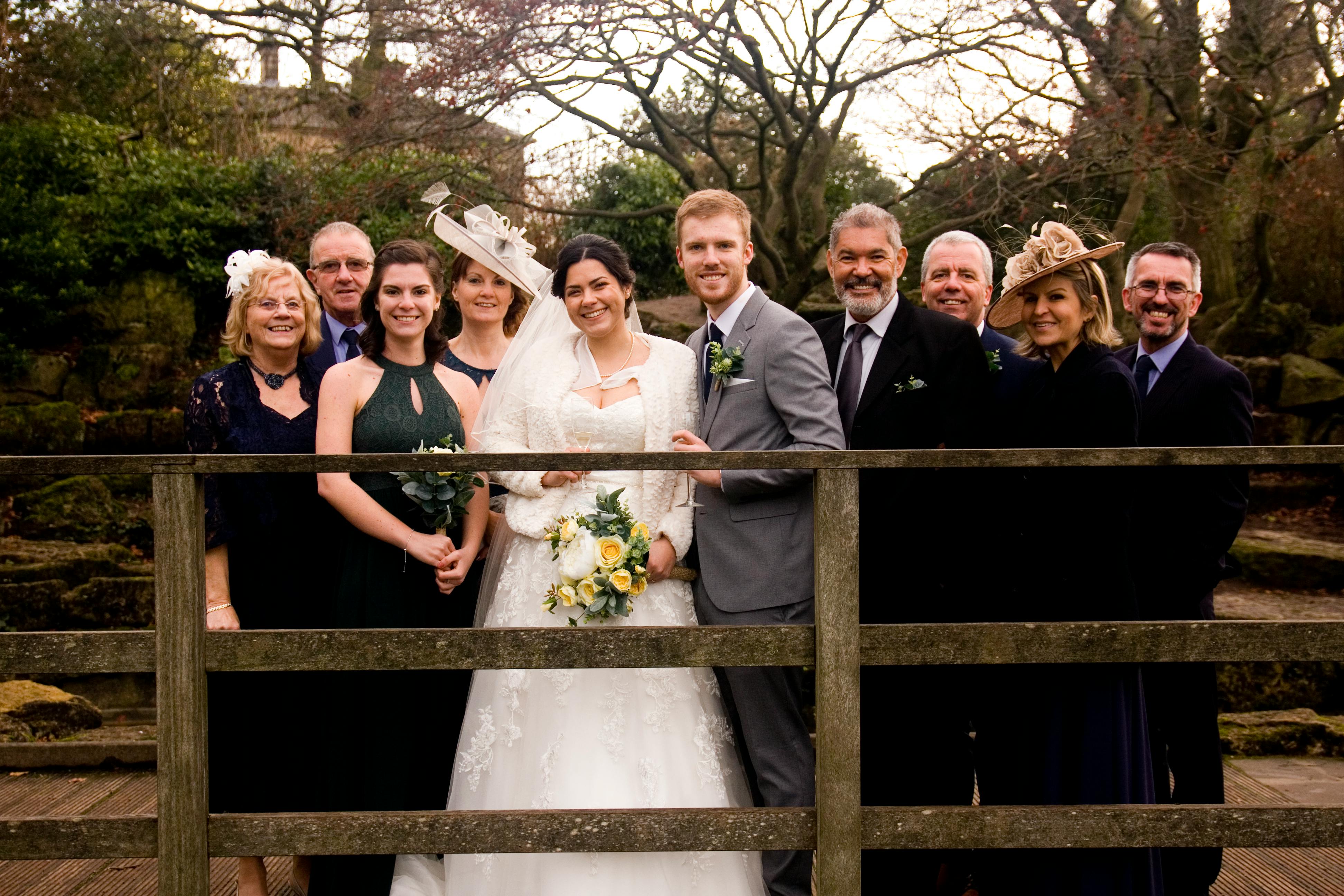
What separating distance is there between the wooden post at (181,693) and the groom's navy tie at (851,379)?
207cm

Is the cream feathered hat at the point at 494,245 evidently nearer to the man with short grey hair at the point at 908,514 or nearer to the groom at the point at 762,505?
the groom at the point at 762,505

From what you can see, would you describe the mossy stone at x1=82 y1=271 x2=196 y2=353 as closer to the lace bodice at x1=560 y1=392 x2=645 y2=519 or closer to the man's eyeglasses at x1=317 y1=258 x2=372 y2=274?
the man's eyeglasses at x1=317 y1=258 x2=372 y2=274

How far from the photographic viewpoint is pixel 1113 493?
3309 mm

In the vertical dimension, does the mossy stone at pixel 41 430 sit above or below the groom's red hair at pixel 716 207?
below

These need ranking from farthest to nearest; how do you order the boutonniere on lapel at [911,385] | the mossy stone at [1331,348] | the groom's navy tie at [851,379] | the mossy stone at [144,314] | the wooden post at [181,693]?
the mossy stone at [144,314], the mossy stone at [1331,348], the groom's navy tie at [851,379], the boutonniere on lapel at [911,385], the wooden post at [181,693]

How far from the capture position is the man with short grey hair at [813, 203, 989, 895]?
3.58m

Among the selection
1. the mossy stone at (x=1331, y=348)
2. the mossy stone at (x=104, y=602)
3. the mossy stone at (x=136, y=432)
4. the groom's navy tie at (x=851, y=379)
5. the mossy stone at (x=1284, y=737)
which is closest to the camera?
the groom's navy tie at (x=851, y=379)

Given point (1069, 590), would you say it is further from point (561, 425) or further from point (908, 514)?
point (561, 425)

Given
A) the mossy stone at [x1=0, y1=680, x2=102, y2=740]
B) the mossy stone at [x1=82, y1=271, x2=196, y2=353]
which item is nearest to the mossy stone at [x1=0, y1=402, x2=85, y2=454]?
the mossy stone at [x1=82, y1=271, x2=196, y2=353]

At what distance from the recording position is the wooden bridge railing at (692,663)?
9.35 ft

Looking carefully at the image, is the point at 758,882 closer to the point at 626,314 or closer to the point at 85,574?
the point at 626,314

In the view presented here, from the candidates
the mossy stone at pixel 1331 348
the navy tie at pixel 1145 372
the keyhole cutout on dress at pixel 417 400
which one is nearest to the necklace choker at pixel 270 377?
the keyhole cutout on dress at pixel 417 400

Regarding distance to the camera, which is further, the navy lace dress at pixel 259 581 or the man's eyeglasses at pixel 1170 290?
the man's eyeglasses at pixel 1170 290

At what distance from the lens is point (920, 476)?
357 centimetres
